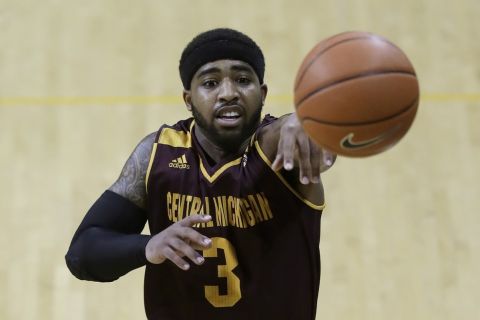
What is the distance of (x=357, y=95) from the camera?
7.43ft

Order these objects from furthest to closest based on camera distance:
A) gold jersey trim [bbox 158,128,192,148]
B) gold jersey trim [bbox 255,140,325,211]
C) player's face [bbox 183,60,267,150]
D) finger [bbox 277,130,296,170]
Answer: gold jersey trim [bbox 158,128,192,148] < player's face [bbox 183,60,267,150] < gold jersey trim [bbox 255,140,325,211] < finger [bbox 277,130,296,170]

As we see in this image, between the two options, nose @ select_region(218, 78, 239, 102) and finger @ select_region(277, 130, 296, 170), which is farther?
nose @ select_region(218, 78, 239, 102)

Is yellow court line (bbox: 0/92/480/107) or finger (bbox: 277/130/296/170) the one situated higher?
yellow court line (bbox: 0/92/480/107)

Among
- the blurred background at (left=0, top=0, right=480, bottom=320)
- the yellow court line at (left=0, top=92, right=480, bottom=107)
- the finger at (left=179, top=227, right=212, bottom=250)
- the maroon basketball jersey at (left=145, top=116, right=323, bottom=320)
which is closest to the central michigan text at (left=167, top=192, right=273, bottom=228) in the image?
the maroon basketball jersey at (left=145, top=116, right=323, bottom=320)

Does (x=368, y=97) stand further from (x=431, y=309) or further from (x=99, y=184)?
(x=99, y=184)

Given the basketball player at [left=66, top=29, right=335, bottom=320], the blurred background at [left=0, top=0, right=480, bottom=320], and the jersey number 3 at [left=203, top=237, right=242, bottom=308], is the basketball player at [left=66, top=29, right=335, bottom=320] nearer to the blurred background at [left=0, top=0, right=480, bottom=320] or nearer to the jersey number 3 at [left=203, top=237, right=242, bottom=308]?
the jersey number 3 at [left=203, top=237, right=242, bottom=308]

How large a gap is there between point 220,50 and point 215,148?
1.31 ft

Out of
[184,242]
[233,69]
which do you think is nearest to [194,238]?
[184,242]

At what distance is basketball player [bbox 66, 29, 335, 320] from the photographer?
2.81 m

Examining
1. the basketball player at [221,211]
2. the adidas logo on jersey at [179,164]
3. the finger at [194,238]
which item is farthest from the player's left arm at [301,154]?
the adidas logo on jersey at [179,164]

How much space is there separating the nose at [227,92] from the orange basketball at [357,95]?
0.51 metres

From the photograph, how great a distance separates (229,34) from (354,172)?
2.84 m

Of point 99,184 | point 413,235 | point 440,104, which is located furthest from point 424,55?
point 99,184

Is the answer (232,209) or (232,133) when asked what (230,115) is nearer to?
(232,133)
